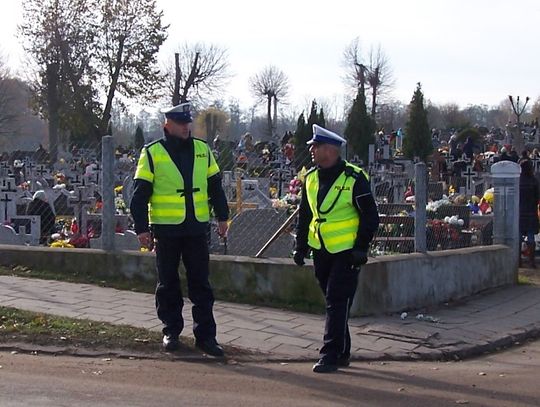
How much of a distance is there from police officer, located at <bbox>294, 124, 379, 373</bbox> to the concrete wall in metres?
2.10

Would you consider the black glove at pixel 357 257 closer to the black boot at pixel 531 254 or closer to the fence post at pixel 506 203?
the fence post at pixel 506 203

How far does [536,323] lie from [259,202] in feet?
34.8

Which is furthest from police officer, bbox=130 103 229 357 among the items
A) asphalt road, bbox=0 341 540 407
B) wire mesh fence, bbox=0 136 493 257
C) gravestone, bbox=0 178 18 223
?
gravestone, bbox=0 178 18 223

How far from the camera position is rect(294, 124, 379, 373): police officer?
6250 millimetres

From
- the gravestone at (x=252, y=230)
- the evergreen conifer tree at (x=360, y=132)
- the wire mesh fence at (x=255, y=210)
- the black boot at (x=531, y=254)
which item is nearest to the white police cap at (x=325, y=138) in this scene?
the wire mesh fence at (x=255, y=210)

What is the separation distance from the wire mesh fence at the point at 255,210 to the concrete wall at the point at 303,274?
677 millimetres

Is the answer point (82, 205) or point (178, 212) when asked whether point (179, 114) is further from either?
point (82, 205)

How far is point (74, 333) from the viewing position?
698cm

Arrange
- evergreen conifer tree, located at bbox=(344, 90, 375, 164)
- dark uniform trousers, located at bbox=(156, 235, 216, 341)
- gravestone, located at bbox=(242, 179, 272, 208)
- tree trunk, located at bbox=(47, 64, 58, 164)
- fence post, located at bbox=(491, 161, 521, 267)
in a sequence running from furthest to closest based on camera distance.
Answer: tree trunk, located at bbox=(47, 64, 58, 164), evergreen conifer tree, located at bbox=(344, 90, 375, 164), gravestone, located at bbox=(242, 179, 272, 208), fence post, located at bbox=(491, 161, 521, 267), dark uniform trousers, located at bbox=(156, 235, 216, 341)

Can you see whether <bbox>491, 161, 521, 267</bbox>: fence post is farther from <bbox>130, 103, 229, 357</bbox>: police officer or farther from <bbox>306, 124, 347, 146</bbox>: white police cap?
<bbox>130, 103, 229, 357</bbox>: police officer

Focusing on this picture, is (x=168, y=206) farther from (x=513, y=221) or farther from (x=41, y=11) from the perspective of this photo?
(x=41, y=11)

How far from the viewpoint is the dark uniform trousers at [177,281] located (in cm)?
673

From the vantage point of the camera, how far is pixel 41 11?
137 feet

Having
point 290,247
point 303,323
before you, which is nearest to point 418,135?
point 290,247
